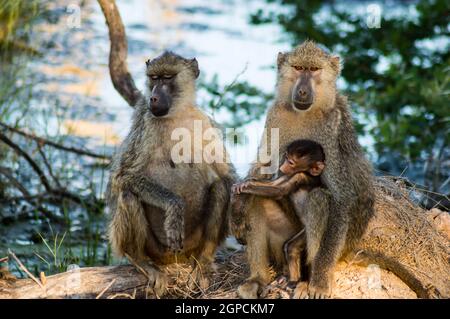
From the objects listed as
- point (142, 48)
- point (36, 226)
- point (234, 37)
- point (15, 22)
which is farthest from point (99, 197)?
point (234, 37)

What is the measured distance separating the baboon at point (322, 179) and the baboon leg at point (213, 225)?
0.35m

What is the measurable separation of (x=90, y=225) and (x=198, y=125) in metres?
2.81

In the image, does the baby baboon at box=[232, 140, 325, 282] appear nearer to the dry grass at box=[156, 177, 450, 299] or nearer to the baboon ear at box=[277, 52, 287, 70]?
the dry grass at box=[156, 177, 450, 299]

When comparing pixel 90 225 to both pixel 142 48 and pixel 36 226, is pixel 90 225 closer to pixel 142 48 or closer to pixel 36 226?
pixel 36 226

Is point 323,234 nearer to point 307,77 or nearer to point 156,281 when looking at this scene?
point 307,77

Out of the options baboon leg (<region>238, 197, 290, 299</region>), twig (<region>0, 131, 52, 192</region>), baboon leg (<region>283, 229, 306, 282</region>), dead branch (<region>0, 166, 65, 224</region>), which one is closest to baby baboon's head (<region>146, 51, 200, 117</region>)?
baboon leg (<region>238, 197, 290, 299</region>)

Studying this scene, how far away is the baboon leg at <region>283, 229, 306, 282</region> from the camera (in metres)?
6.57

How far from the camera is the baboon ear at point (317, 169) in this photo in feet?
21.2

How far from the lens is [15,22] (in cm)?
1203

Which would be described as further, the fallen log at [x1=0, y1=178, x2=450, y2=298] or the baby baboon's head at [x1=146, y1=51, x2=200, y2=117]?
the baby baboon's head at [x1=146, y1=51, x2=200, y2=117]

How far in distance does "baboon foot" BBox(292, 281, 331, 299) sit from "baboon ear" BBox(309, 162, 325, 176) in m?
0.82

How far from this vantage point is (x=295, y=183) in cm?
655

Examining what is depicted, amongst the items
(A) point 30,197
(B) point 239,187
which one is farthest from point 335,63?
(A) point 30,197

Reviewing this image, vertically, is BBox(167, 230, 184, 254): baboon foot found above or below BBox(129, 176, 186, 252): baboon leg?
below
